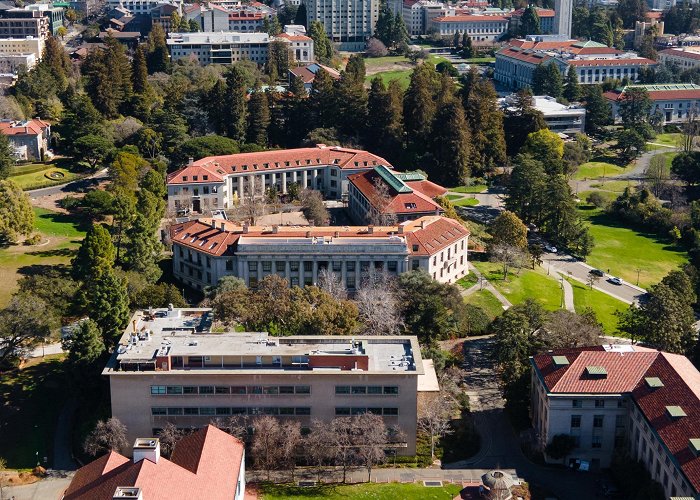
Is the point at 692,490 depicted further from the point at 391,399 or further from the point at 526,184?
the point at 526,184

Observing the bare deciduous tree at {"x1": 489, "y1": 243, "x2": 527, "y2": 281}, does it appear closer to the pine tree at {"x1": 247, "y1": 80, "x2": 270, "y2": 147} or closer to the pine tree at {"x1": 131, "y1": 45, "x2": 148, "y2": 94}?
the pine tree at {"x1": 247, "y1": 80, "x2": 270, "y2": 147}

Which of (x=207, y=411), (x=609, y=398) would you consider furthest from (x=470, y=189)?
(x=207, y=411)

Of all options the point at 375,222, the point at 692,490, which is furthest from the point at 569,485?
the point at 375,222

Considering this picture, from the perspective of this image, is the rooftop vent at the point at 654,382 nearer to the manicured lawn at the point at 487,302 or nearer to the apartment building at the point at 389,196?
the manicured lawn at the point at 487,302

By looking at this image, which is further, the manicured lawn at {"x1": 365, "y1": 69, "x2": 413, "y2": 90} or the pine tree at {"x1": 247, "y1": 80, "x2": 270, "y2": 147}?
the manicured lawn at {"x1": 365, "y1": 69, "x2": 413, "y2": 90}

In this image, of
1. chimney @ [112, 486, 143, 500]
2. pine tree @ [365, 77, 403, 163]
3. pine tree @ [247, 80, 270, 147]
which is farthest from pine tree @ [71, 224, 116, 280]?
pine tree @ [365, 77, 403, 163]

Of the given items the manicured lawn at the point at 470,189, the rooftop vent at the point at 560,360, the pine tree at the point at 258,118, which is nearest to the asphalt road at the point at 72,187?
the pine tree at the point at 258,118
